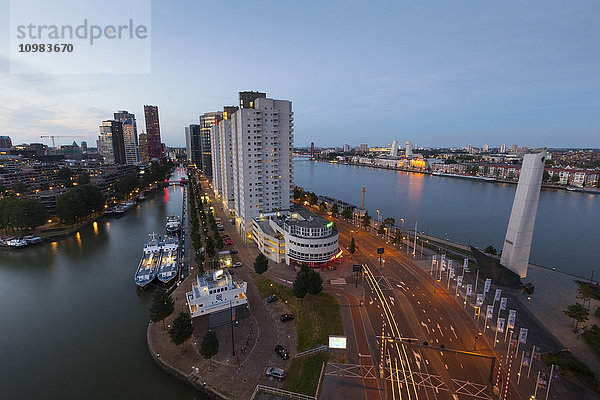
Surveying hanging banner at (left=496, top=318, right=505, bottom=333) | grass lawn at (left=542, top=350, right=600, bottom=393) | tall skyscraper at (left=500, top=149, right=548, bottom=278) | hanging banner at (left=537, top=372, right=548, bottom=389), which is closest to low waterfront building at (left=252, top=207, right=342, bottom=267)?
hanging banner at (left=496, top=318, right=505, bottom=333)

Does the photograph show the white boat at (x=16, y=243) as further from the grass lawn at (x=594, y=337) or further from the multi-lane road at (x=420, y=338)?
the grass lawn at (x=594, y=337)

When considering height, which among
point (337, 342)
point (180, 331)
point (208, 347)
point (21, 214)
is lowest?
point (337, 342)

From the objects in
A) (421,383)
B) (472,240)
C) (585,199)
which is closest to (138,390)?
(421,383)

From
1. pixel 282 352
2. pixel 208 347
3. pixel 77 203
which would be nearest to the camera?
pixel 208 347

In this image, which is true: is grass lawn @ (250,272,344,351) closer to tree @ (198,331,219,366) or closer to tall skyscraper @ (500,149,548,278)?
tree @ (198,331,219,366)

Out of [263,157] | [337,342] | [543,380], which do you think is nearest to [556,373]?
[543,380]

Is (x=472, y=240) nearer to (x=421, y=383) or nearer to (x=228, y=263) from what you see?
(x=421, y=383)

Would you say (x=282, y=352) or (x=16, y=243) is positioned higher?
(x=16, y=243)

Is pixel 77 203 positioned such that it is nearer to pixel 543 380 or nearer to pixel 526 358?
pixel 526 358
